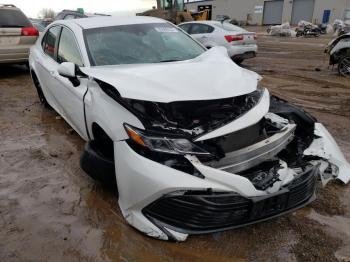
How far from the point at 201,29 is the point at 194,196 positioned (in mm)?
9679

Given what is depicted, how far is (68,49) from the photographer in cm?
401

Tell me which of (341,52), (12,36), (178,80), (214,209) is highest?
(178,80)

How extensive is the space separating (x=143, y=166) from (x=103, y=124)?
69 cm

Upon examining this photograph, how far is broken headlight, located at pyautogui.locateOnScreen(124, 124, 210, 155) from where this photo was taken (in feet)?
7.73

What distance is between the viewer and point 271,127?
3.00 m

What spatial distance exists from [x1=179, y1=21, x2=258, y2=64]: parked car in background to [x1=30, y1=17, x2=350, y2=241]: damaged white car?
7.12 meters

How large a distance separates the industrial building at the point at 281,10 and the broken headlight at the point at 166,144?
42.0 meters

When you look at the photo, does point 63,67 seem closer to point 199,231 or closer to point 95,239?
point 95,239

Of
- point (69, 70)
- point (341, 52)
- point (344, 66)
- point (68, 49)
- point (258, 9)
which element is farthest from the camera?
point (258, 9)

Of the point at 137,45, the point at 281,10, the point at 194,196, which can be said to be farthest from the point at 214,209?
the point at 281,10

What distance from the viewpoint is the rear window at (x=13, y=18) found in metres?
8.12

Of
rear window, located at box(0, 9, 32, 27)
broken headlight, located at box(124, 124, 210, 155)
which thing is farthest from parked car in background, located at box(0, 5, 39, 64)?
broken headlight, located at box(124, 124, 210, 155)

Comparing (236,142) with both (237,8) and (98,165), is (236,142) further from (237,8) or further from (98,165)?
(237,8)

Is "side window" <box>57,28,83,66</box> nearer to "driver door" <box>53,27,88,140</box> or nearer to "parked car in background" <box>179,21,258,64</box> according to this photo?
"driver door" <box>53,27,88,140</box>
